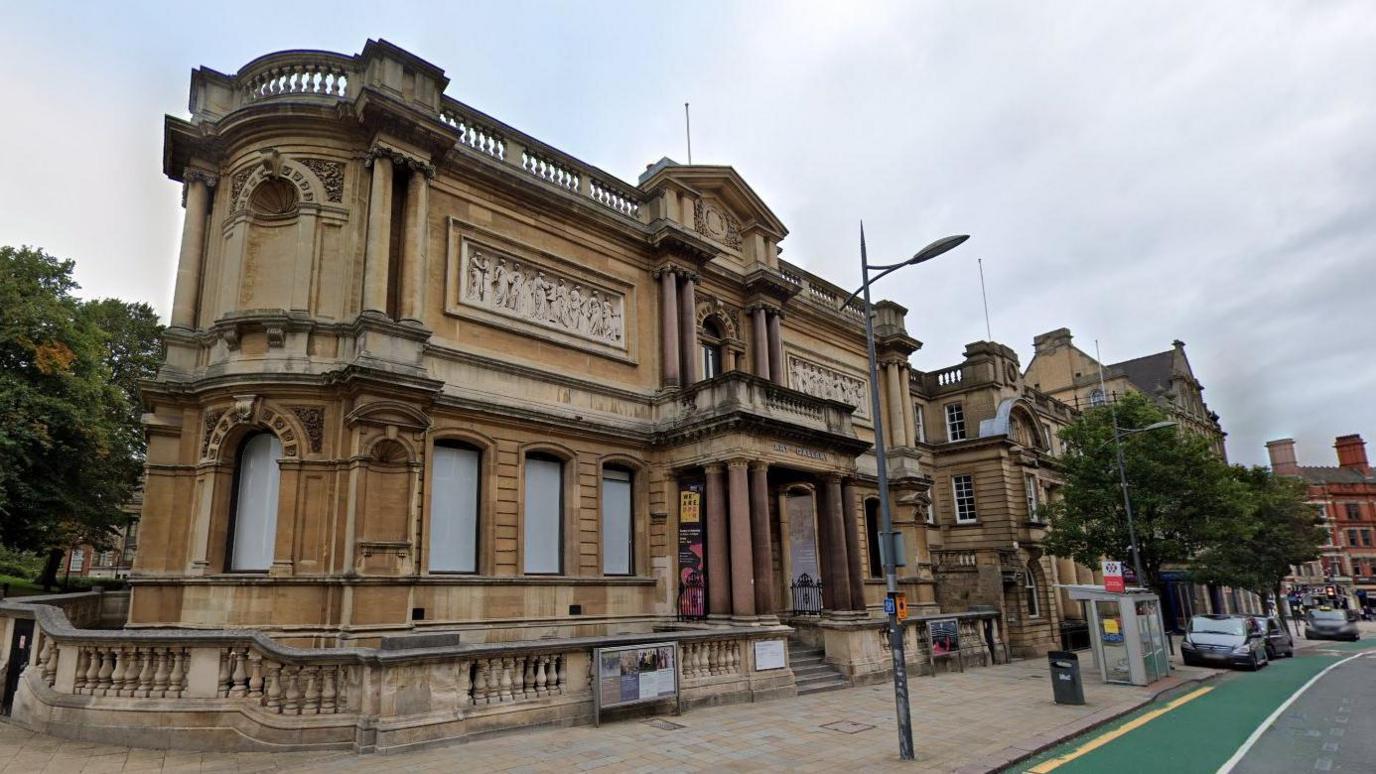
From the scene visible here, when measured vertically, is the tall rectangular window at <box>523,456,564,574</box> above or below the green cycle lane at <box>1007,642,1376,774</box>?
above

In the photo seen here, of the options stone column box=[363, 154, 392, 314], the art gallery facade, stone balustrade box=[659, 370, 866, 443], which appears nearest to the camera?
the art gallery facade

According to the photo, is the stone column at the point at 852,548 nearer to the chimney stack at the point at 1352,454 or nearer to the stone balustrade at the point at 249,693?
the stone balustrade at the point at 249,693

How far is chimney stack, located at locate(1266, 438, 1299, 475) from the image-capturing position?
8606 cm

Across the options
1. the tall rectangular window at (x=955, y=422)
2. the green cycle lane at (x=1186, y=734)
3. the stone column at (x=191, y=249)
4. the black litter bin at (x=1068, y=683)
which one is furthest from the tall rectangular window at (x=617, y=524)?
the tall rectangular window at (x=955, y=422)

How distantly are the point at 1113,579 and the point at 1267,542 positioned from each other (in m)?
25.0

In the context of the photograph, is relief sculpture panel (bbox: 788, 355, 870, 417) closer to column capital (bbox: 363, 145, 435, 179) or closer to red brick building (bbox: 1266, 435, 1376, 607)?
column capital (bbox: 363, 145, 435, 179)

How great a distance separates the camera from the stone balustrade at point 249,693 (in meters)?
9.89

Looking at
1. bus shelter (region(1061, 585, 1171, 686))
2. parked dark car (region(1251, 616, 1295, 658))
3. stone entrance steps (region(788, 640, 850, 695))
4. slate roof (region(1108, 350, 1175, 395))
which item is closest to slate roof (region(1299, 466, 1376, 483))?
slate roof (region(1108, 350, 1175, 395))

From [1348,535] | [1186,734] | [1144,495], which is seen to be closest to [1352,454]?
[1348,535]

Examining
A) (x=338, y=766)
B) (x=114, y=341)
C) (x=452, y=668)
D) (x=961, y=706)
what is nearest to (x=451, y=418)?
(x=452, y=668)

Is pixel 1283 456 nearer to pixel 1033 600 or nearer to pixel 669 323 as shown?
pixel 1033 600

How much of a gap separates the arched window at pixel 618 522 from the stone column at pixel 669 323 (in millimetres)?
3100

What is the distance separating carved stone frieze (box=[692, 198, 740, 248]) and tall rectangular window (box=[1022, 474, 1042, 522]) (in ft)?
62.9

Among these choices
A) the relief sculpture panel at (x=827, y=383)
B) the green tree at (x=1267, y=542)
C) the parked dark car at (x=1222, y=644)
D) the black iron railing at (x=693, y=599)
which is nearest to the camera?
the black iron railing at (x=693, y=599)
